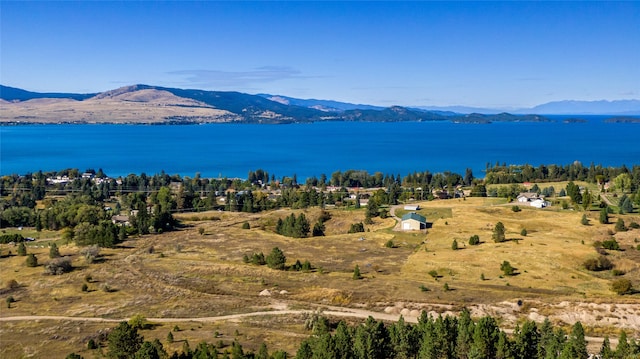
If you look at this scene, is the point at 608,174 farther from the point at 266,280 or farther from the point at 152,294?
the point at 152,294

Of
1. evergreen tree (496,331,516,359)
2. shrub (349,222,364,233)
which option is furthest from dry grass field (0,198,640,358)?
evergreen tree (496,331,516,359)

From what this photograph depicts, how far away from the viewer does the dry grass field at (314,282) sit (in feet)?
142

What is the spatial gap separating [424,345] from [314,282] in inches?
969

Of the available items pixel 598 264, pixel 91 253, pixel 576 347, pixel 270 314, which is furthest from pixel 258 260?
pixel 576 347

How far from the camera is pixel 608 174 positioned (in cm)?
14088

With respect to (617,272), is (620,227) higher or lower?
higher

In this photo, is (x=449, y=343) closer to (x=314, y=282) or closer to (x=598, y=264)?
(x=314, y=282)

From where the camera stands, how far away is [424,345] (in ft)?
107

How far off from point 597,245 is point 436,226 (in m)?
24.7

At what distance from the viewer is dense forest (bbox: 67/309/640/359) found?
1257 inches

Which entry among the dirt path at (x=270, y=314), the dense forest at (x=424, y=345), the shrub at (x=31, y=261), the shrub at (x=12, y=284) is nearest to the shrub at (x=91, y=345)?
the dense forest at (x=424, y=345)

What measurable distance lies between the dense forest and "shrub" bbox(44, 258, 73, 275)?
106ft

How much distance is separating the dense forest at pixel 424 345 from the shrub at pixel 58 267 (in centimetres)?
3236

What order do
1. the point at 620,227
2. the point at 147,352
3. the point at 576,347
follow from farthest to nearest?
the point at 620,227, the point at 147,352, the point at 576,347
